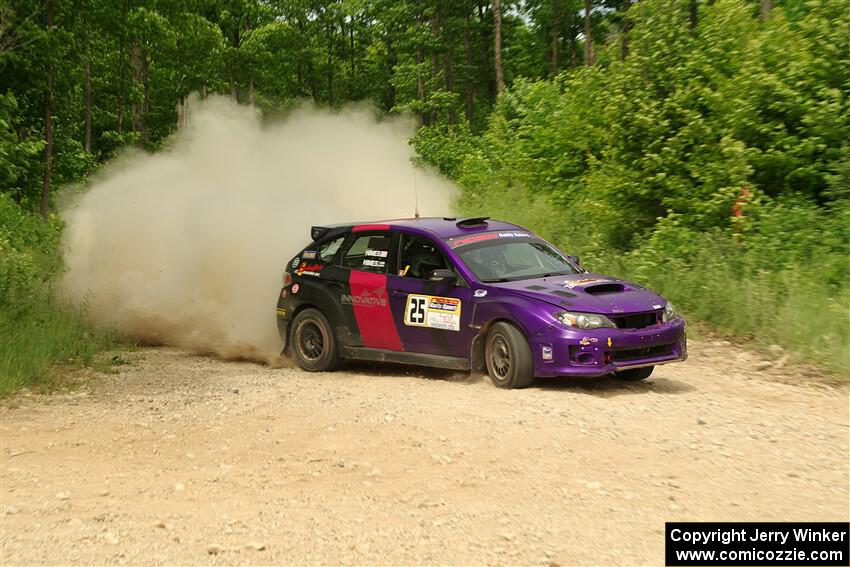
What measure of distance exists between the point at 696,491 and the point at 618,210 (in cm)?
1057

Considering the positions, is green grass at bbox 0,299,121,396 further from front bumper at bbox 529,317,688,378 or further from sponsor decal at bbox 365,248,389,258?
front bumper at bbox 529,317,688,378

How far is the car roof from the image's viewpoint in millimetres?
10531

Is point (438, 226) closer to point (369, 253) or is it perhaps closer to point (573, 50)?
point (369, 253)

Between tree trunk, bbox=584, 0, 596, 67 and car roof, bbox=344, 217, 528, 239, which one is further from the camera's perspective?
tree trunk, bbox=584, 0, 596, 67

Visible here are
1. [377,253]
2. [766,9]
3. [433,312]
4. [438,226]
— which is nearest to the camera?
[433,312]

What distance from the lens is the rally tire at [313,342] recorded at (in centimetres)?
1108

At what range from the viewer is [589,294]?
9.16m

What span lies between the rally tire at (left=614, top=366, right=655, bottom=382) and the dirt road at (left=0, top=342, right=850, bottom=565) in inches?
6.7

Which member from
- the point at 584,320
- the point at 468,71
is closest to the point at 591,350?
the point at 584,320

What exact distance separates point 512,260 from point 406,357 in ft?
5.08

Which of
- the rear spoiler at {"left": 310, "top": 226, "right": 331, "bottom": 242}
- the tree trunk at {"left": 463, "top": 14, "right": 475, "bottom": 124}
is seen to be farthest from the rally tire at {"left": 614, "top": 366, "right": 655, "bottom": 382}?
the tree trunk at {"left": 463, "top": 14, "right": 475, "bottom": 124}

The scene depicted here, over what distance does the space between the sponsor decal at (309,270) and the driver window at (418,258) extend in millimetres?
1290

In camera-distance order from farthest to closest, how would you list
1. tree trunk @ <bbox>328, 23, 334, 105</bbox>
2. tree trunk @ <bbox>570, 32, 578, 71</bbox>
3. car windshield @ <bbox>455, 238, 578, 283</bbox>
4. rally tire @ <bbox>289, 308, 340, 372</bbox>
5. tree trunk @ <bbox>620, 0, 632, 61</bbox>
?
tree trunk @ <bbox>328, 23, 334, 105</bbox>
tree trunk @ <bbox>570, 32, 578, 71</bbox>
tree trunk @ <bbox>620, 0, 632, 61</bbox>
rally tire @ <bbox>289, 308, 340, 372</bbox>
car windshield @ <bbox>455, 238, 578, 283</bbox>

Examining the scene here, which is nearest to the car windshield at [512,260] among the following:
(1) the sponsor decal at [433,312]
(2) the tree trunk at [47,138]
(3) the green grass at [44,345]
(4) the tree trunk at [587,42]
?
(1) the sponsor decal at [433,312]
